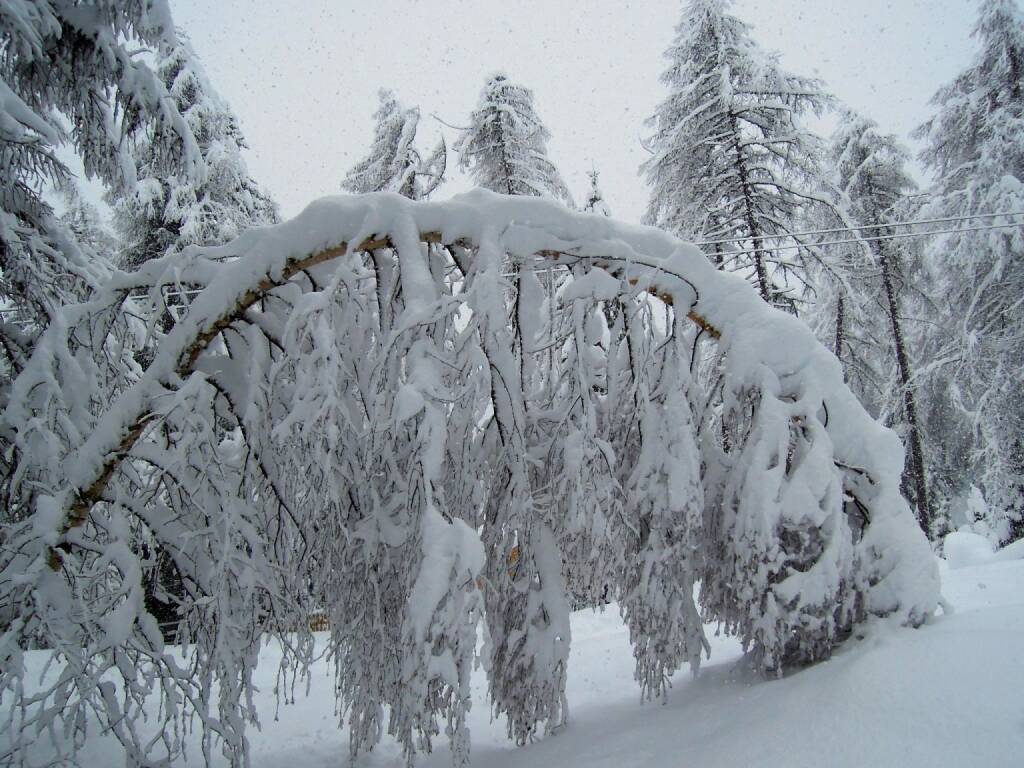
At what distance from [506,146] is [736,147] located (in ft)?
15.9

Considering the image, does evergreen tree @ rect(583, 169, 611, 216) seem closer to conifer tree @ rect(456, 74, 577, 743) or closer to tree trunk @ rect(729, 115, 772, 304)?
tree trunk @ rect(729, 115, 772, 304)

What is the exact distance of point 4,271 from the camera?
4438mm

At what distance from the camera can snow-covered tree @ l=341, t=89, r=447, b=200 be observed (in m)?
14.1

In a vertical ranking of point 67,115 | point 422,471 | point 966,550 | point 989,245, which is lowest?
point 966,550

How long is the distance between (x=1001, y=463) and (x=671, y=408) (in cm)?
1312

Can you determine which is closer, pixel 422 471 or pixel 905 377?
pixel 422 471

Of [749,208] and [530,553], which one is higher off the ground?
[749,208]

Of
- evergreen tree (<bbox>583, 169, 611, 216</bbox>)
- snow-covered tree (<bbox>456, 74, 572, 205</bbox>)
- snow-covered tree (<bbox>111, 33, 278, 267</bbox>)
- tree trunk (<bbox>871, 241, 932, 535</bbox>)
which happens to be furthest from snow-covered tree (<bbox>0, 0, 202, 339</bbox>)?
tree trunk (<bbox>871, 241, 932, 535</bbox>)

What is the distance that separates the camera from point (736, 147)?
11891mm

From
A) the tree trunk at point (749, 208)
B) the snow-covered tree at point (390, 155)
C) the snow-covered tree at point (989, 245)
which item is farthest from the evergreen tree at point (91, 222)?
the snow-covered tree at point (989, 245)

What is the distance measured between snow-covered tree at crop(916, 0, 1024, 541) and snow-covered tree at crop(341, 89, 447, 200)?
11.6 m

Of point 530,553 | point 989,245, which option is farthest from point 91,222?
point 989,245

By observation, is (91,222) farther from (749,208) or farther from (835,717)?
(835,717)

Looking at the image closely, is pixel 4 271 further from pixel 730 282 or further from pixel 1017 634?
pixel 1017 634
